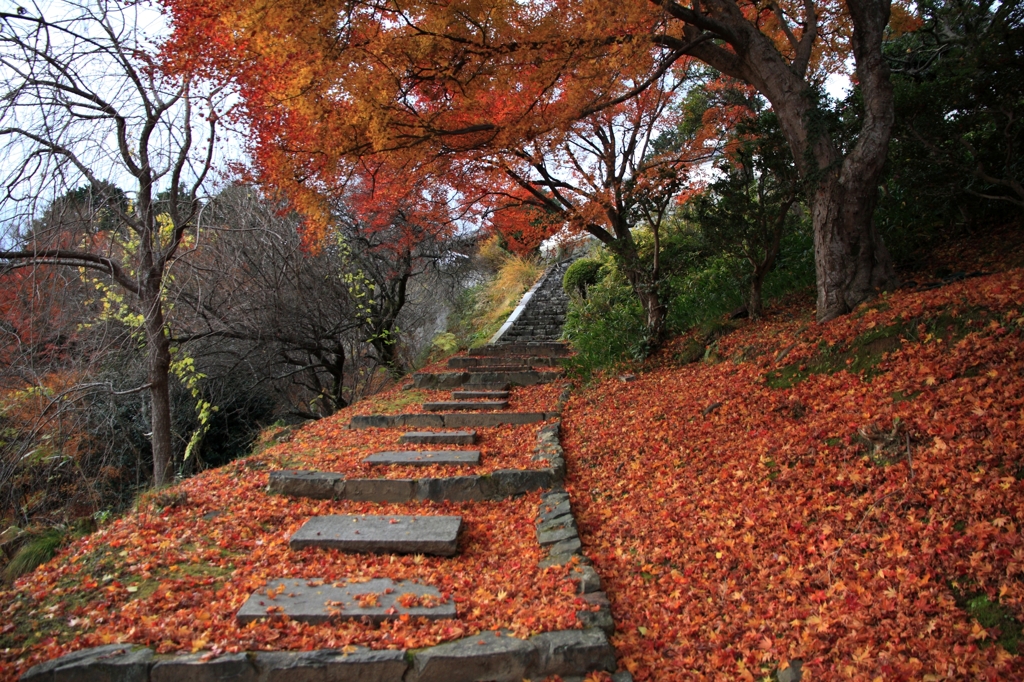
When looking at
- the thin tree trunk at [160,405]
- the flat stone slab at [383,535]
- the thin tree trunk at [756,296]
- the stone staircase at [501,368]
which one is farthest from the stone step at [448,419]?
the flat stone slab at [383,535]

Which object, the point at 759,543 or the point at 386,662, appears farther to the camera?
the point at 759,543

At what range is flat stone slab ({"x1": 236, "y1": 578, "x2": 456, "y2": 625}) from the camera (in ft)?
10.1

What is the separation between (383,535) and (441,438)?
255 centimetres

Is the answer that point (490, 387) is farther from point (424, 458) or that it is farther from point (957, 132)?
point (957, 132)

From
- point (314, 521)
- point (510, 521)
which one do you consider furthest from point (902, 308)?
point (314, 521)

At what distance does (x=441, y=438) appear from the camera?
6629 millimetres

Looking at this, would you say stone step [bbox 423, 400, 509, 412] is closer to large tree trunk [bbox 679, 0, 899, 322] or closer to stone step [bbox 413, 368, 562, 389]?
stone step [bbox 413, 368, 562, 389]

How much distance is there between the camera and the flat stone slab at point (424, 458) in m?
5.73

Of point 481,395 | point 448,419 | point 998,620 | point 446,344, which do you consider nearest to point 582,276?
point 446,344

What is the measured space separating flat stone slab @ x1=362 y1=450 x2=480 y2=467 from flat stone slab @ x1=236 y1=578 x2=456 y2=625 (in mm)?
2245

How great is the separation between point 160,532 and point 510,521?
8.18 feet

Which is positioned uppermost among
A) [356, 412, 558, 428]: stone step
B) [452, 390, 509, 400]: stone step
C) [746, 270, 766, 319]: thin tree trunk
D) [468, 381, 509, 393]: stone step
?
[746, 270, 766, 319]: thin tree trunk

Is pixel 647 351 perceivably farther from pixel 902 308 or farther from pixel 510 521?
pixel 510 521

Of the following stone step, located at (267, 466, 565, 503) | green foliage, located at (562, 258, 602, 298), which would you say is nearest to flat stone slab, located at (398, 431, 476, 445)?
stone step, located at (267, 466, 565, 503)
